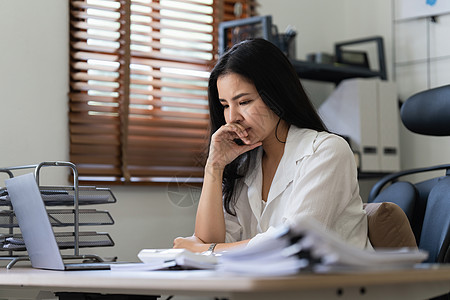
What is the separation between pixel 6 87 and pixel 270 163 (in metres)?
1.07

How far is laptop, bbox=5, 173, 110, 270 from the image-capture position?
4.41 ft

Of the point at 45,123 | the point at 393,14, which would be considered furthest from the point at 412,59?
the point at 45,123

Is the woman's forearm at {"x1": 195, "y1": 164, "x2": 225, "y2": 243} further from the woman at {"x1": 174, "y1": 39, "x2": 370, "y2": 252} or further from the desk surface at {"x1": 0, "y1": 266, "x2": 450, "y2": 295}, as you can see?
the desk surface at {"x1": 0, "y1": 266, "x2": 450, "y2": 295}

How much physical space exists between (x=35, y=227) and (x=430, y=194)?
110cm

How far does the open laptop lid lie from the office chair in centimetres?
99

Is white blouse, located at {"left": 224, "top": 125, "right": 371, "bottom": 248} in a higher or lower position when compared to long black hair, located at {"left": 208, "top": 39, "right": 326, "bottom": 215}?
lower

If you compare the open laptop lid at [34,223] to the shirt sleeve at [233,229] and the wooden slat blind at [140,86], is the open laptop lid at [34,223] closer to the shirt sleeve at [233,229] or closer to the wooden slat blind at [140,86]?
the shirt sleeve at [233,229]

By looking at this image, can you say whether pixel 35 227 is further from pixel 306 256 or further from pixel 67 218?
pixel 306 256

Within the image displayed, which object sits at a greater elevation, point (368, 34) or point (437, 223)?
point (368, 34)

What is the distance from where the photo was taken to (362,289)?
875 millimetres

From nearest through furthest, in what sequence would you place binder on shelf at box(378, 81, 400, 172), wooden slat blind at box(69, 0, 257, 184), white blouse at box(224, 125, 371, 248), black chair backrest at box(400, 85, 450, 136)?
white blouse at box(224, 125, 371, 248)
black chair backrest at box(400, 85, 450, 136)
wooden slat blind at box(69, 0, 257, 184)
binder on shelf at box(378, 81, 400, 172)

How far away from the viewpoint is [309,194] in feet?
5.11

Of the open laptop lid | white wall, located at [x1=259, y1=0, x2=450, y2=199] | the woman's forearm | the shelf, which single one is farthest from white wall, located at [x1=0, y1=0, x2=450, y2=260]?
white wall, located at [x1=259, y1=0, x2=450, y2=199]

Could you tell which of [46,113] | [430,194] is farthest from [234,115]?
[46,113]
